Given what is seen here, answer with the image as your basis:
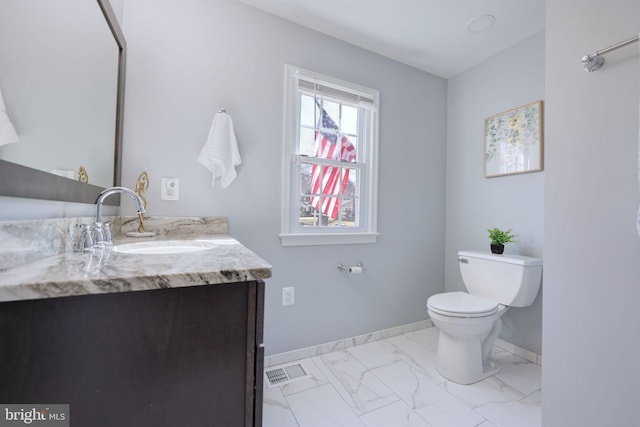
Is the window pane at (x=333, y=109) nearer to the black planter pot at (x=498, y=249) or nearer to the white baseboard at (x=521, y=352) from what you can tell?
the black planter pot at (x=498, y=249)

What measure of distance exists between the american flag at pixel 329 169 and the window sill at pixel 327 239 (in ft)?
0.59

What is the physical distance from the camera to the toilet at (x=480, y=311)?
154cm

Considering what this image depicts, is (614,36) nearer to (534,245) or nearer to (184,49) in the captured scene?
(534,245)

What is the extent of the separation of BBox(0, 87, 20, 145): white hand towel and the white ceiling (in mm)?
1562

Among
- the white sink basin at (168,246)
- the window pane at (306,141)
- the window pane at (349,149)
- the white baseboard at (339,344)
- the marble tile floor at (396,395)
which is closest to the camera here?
the white sink basin at (168,246)

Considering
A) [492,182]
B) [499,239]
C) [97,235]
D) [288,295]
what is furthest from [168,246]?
[492,182]

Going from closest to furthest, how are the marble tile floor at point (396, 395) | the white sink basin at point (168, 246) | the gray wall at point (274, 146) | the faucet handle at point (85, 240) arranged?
the faucet handle at point (85, 240)
the white sink basin at point (168, 246)
the marble tile floor at point (396, 395)
the gray wall at point (274, 146)

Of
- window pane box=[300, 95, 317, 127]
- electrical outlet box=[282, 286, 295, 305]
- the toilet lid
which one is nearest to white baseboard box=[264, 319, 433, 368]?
electrical outlet box=[282, 286, 295, 305]

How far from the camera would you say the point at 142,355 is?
569mm

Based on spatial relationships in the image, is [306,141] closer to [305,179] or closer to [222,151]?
[305,179]

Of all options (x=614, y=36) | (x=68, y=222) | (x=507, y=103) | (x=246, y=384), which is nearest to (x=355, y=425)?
(x=246, y=384)

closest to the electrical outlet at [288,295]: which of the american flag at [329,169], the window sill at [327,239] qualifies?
the window sill at [327,239]

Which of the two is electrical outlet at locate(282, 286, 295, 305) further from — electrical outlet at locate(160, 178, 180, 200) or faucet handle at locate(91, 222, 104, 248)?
faucet handle at locate(91, 222, 104, 248)

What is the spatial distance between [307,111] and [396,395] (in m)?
1.87
